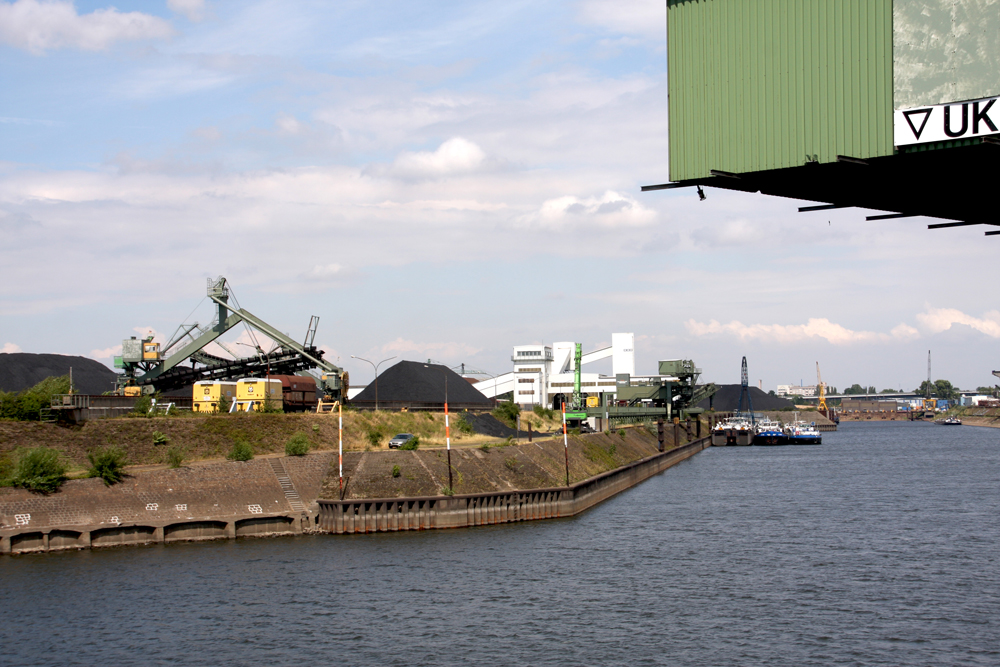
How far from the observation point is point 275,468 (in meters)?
55.3

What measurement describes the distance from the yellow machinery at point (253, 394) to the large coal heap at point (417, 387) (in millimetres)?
35663

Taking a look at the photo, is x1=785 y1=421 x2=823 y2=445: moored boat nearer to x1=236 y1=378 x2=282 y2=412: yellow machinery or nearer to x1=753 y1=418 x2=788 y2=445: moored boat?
x1=753 y1=418 x2=788 y2=445: moored boat

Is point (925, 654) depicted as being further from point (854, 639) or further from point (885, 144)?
point (885, 144)

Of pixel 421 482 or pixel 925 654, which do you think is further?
pixel 421 482

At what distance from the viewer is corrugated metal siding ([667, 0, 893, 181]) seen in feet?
64.0

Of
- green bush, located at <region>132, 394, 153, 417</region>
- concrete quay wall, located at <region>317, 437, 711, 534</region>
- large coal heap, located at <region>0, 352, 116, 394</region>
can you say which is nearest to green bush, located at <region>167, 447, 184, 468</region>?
concrete quay wall, located at <region>317, 437, 711, 534</region>

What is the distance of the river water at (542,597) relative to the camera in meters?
29.0

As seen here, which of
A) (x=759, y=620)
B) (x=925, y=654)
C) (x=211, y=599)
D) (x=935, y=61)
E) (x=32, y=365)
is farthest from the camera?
(x=32, y=365)

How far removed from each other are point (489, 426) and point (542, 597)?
200 feet

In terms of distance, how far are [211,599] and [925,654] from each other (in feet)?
89.0

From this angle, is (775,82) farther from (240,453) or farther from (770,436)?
(770,436)

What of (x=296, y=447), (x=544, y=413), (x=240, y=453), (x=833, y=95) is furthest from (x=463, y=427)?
(x=833, y=95)

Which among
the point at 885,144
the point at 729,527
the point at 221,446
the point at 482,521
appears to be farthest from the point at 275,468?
the point at 885,144

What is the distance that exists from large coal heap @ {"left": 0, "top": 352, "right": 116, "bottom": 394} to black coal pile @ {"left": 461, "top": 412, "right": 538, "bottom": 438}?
37.4m
